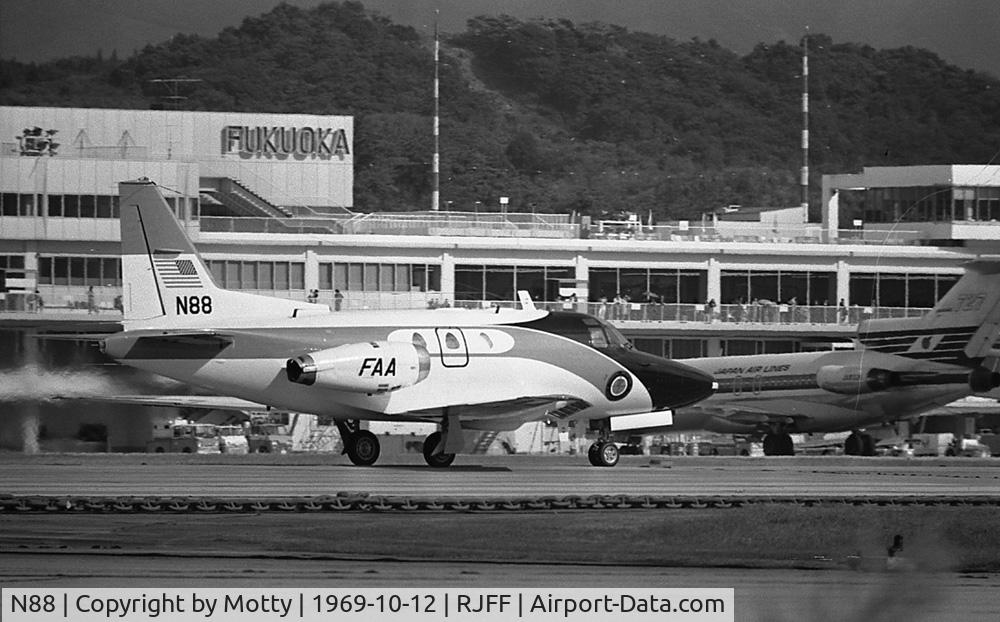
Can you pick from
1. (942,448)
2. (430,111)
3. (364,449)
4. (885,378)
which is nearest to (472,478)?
(364,449)

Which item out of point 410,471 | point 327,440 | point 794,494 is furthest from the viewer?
point 327,440

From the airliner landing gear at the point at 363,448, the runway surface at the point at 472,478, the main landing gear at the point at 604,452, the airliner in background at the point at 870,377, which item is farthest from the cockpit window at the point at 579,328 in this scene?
the airliner in background at the point at 870,377

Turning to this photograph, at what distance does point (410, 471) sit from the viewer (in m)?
41.2

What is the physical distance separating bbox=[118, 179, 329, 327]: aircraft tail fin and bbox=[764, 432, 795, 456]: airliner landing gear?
2740cm

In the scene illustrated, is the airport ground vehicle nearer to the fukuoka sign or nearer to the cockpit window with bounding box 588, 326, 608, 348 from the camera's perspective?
the cockpit window with bounding box 588, 326, 608, 348

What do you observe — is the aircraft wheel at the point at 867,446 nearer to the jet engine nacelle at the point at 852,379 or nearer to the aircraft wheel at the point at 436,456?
the jet engine nacelle at the point at 852,379

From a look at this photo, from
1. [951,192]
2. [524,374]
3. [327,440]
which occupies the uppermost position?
[951,192]

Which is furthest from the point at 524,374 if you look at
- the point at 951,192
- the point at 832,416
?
the point at 951,192

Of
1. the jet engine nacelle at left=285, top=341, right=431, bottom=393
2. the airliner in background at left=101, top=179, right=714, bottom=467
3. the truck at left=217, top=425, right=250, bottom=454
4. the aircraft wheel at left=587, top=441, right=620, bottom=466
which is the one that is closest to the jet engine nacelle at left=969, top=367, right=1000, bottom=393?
the airliner in background at left=101, top=179, right=714, bottom=467

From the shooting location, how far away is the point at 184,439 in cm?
6488

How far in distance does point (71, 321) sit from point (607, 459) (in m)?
39.7

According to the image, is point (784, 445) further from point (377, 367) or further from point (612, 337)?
point (377, 367)

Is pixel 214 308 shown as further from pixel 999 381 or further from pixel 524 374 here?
pixel 999 381

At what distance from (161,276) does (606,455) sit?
12.8m
